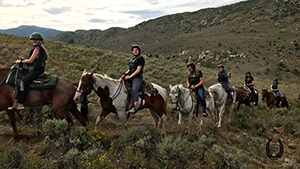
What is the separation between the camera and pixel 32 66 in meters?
4.57

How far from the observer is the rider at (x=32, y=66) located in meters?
4.36

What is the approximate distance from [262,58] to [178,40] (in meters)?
31.6

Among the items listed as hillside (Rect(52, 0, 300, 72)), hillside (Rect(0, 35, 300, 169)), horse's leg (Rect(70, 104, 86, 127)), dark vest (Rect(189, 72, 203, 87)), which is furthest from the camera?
hillside (Rect(52, 0, 300, 72))

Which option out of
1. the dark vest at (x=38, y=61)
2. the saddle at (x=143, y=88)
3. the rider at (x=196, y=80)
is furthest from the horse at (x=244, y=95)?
the dark vest at (x=38, y=61)

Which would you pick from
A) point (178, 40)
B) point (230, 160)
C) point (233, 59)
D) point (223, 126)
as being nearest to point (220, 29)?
point (178, 40)

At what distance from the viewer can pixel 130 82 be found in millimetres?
5492

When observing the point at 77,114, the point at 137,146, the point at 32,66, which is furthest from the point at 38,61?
the point at 137,146

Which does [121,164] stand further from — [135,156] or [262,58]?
[262,58]

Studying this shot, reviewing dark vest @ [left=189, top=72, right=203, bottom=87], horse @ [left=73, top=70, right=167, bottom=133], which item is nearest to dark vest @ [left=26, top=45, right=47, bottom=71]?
horse @ [left=73, top=70, right=167, bottom=133]

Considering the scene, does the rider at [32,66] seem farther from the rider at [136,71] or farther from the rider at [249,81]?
the rider at [249,81]

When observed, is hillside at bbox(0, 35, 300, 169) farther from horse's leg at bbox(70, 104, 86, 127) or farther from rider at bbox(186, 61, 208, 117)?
rider at bbox(186, 61, 208, 117)

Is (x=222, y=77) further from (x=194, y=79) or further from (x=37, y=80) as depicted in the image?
(x=37, y=80)

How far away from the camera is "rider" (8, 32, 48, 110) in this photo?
4.36 meters

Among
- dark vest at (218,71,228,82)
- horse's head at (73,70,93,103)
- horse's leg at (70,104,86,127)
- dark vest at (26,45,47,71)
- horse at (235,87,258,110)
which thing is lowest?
horse at (235,87,258,110)
